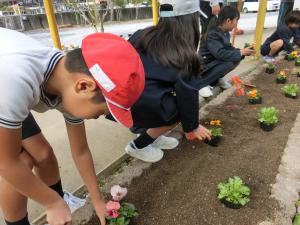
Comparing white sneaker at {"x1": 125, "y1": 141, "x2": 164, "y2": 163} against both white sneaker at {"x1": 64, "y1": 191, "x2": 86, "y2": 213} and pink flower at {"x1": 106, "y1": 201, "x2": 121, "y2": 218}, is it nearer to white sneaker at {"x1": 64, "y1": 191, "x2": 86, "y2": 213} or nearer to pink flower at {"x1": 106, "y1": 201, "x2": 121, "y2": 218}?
white sneaker at {"x1": 64, "y1": 191, "x2": 86, "y2": 213}

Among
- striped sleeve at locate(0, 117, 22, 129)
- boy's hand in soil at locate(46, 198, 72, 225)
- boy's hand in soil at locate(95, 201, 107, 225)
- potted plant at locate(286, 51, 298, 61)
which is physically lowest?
potted plant at locate(286, 51, 298, 61)

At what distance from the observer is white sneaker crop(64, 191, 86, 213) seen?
185 centimetres

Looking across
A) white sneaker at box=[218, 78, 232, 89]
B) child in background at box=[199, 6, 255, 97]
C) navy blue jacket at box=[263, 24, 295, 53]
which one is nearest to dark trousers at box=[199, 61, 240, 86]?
child in background at box=[199, 6, 255, 97]

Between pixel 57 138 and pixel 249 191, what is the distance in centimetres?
166

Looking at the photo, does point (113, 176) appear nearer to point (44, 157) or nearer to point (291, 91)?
point (44, 157)

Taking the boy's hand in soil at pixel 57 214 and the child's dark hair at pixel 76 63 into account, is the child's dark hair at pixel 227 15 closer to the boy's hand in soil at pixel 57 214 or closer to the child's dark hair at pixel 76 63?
the child's dark hair at pixel 76 63

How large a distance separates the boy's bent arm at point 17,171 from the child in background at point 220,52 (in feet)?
8.30

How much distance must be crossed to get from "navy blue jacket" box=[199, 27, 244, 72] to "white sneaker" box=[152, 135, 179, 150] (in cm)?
135

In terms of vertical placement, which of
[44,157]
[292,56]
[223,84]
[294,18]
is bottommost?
[292,56]

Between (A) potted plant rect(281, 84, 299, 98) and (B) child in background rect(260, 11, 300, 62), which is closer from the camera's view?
(A) potted plant rect(281, 84, 299, 98)

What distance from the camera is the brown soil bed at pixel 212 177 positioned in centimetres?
181

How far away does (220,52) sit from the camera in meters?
3.51

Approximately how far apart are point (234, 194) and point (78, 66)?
1.24 meters

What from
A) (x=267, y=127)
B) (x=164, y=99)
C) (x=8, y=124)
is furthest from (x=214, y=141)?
(x=8, y=124)
